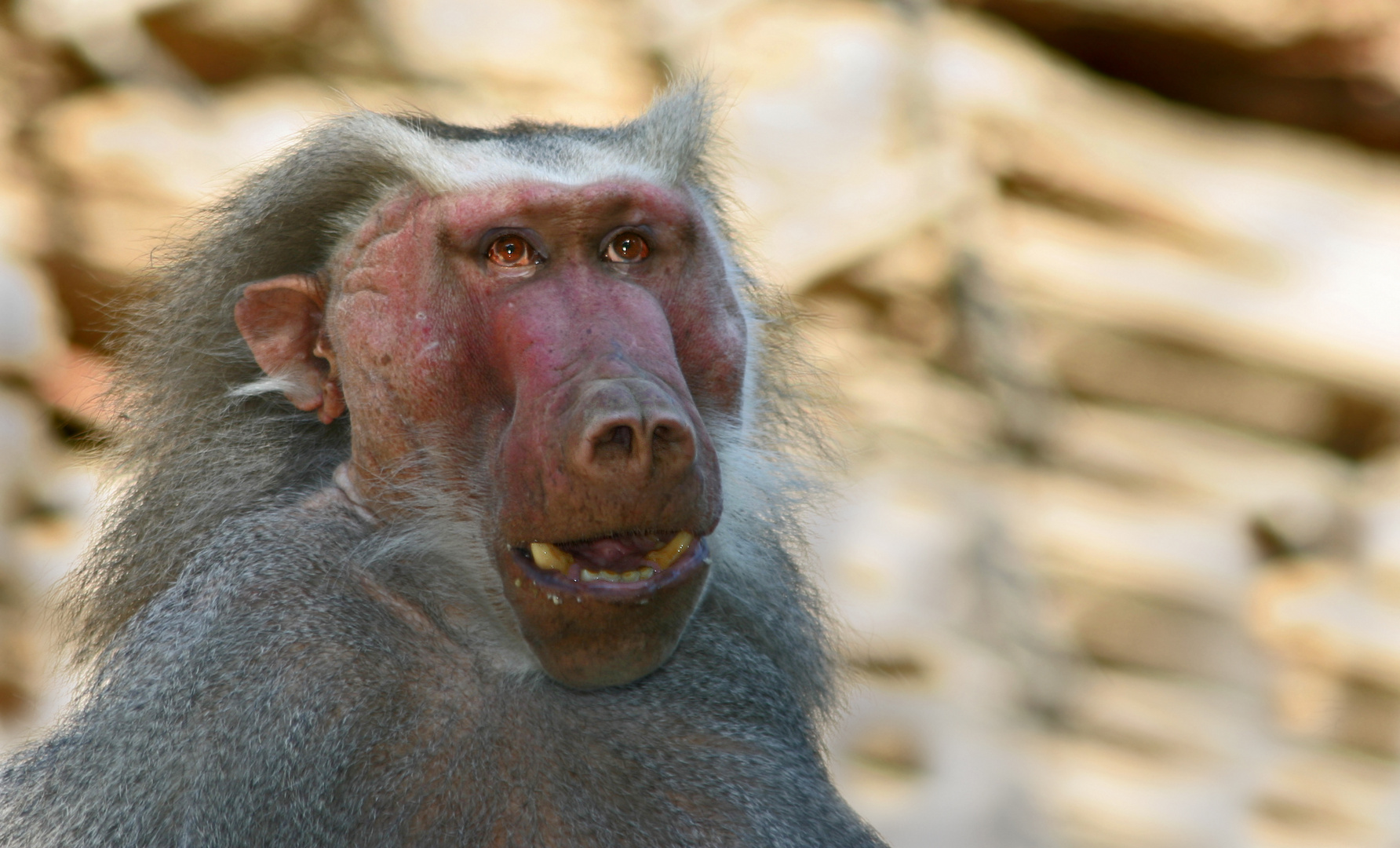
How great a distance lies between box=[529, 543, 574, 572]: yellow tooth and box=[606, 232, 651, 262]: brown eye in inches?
19.4

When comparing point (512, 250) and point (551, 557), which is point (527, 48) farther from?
point (551, 557)

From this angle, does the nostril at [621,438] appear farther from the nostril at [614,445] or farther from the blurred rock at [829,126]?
the blurred rock at [829,126]

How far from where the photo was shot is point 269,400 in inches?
90.0

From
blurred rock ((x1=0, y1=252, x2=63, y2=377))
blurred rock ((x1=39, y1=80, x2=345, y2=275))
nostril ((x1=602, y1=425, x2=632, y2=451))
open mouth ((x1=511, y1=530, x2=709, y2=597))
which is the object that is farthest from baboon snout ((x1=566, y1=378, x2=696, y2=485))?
blurred rock ((x1=0, y1=252, x2=63, y2=377))

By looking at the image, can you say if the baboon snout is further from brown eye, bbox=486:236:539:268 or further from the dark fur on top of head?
the dark fur on top of head

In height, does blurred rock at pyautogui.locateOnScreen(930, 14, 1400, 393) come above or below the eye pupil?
below

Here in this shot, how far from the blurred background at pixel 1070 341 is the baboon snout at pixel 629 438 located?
12.4 feet

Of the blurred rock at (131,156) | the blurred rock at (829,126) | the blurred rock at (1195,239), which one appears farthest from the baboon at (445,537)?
the blurred rock at (1195,239)

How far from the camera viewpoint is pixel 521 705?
202 cm

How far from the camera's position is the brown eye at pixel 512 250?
2105mm

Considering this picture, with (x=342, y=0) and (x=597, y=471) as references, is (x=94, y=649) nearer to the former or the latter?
(x=597, y=471)

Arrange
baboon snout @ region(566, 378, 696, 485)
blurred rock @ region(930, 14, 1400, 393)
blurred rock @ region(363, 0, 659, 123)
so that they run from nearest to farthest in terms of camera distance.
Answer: baboon snout @ region(566, 378, 696, 485) < blurred rock @ region(363, 0, 659, 123) < blurred rock @ region(930, 14, 1400, 393)

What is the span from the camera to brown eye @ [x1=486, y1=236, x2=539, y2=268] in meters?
2.11

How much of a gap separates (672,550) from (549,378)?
302 millimetres
